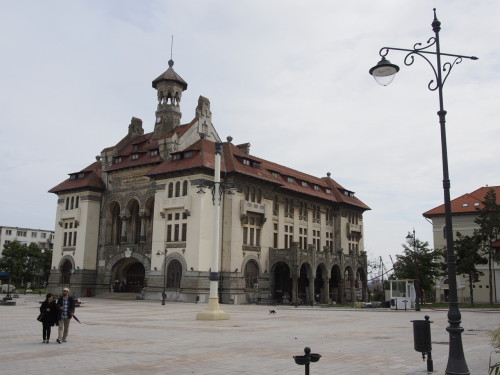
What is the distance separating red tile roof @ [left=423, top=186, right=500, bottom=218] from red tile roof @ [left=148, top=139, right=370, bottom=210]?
11.8 meters

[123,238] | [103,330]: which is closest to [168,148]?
[123,238]

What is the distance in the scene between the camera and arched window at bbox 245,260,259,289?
178ft

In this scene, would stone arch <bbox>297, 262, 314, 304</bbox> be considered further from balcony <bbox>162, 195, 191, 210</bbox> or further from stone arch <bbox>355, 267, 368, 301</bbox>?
balcony <bbox>162, 195, 191, 210</bbox>

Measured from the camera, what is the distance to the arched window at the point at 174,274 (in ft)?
171

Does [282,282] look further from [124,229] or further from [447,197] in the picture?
[447,197]

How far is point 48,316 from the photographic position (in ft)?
52.9

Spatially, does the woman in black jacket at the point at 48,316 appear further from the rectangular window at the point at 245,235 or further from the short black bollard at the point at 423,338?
the rectangular window at the point at 245,235

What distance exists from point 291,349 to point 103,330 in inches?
374

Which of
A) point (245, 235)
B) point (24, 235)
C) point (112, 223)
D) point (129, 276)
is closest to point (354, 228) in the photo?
point (245, 235)

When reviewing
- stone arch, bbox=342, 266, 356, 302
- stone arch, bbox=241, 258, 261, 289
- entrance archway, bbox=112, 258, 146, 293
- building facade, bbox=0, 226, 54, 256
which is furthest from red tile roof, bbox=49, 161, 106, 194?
building facade, bbox=0, 226, 54, 256

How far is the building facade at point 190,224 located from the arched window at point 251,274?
0.17 metres

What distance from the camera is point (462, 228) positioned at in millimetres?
69750

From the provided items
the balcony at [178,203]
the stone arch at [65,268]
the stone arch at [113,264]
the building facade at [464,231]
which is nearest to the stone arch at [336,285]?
the building facade at [464,231]

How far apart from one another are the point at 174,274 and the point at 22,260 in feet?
181
